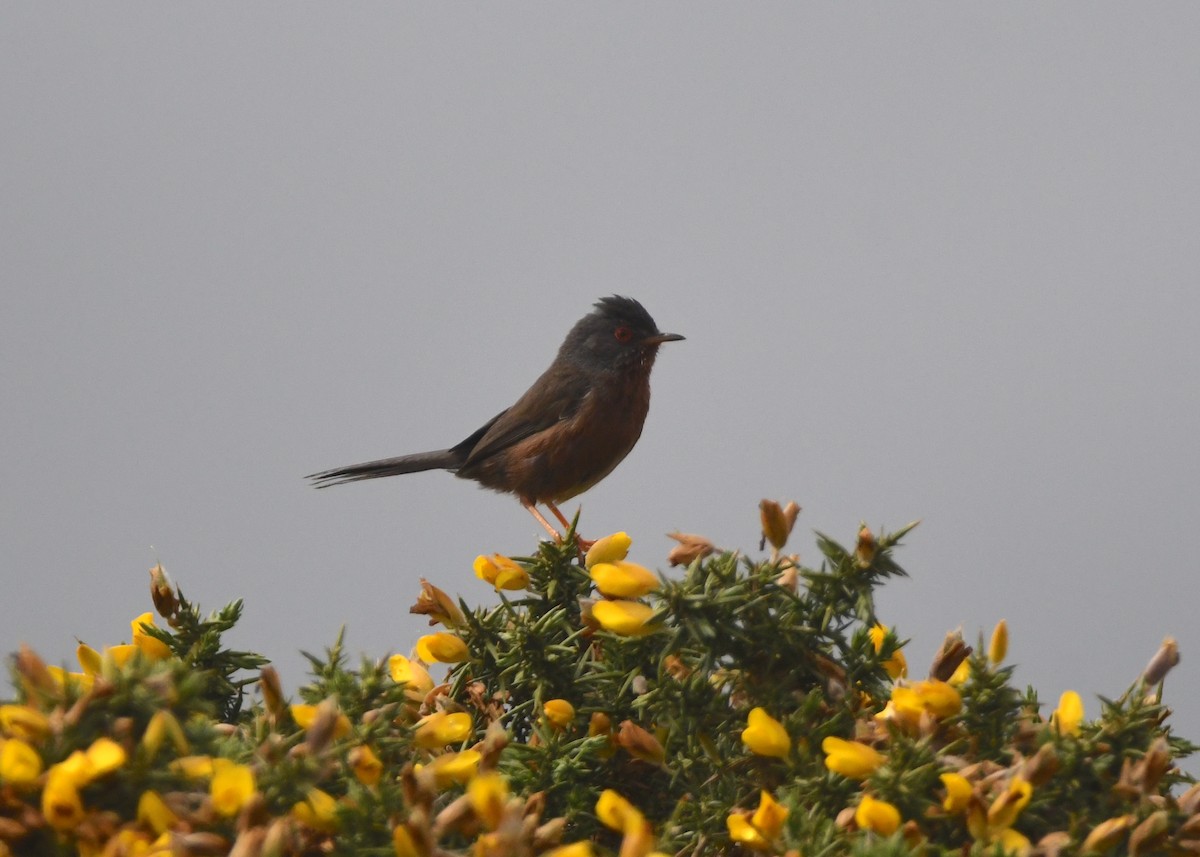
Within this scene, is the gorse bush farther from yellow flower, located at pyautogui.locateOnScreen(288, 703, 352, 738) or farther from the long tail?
the long tail

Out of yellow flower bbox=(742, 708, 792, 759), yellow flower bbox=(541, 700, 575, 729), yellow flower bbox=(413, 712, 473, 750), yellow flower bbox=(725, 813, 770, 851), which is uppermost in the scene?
yellow flower bbox=(541, 700, 575, 729)

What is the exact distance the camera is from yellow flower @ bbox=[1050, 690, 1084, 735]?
279 cm

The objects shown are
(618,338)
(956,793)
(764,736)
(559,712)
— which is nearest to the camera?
(956,793)

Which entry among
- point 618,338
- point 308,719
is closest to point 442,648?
point 308,719

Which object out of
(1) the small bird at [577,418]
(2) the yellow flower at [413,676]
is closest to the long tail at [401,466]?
(1) the small bird at [577,418]

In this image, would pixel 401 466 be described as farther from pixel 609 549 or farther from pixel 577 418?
pixel 609 549

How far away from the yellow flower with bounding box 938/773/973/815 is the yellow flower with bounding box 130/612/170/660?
81.5 inches

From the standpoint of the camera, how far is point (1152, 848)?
249cm

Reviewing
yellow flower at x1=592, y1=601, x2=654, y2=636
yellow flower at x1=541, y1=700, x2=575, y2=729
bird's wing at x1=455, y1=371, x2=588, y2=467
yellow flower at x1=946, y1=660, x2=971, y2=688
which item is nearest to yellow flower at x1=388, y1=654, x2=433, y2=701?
yellow flower at x1=541, y1=700, x2=575, y2=729

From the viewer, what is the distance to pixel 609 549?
335 cm

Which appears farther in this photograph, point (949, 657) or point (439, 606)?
point (439, 606)

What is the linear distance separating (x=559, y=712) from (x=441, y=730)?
0.31 meters

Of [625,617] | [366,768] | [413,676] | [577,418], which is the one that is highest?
[577,418]

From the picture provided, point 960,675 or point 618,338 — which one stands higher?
point 618,338
